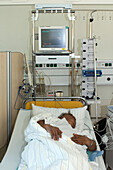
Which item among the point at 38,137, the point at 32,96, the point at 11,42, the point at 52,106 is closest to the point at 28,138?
the point at 38,137

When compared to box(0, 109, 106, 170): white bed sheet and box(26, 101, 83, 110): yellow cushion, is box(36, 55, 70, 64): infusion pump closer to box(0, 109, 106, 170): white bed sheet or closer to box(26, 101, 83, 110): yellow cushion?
box(26, 101, 83, 110): yellow cushion

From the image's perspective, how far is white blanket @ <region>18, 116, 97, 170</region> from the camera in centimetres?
130

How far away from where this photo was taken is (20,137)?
1945 millimetres

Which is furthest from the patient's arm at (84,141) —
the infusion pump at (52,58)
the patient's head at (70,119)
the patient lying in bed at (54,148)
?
the infusion pump at (52,58)

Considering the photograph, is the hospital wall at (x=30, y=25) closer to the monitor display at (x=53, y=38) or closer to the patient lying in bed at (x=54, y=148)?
the monitor display at (x=53, y=38)

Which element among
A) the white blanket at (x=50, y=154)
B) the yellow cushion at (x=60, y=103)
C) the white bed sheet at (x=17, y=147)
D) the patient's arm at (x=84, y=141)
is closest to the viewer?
the white blanket at (x=50, y=154)

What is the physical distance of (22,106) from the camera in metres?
2.70

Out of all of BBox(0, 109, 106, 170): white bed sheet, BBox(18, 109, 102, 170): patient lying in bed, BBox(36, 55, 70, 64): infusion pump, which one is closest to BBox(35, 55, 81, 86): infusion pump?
BBox(36, 55, 70, 64): infusion pump

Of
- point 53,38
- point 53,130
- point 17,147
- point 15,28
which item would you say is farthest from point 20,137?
point 15,28

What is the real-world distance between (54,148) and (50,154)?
0.05 m

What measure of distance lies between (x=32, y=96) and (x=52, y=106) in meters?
0.33

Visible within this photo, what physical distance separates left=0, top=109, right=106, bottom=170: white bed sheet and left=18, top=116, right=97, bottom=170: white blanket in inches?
5.4

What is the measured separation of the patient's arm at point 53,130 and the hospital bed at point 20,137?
32 cm

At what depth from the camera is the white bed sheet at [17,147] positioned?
1.53 metres
